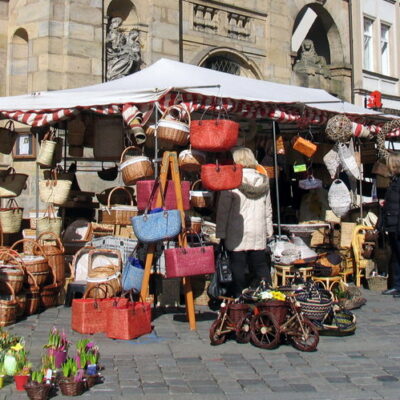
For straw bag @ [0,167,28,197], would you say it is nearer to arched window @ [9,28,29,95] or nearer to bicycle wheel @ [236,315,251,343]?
bicycle wheel @ [236,315,251,343]

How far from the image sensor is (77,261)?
8875mm

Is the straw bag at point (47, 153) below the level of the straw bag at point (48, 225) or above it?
above

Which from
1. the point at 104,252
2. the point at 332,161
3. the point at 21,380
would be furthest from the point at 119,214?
the point at 21,380

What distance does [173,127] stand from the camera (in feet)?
26.4

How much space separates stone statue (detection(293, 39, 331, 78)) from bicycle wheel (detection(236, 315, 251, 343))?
14.7 metres

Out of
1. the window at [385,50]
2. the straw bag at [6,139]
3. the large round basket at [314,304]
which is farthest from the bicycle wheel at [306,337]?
the window at [385,50]

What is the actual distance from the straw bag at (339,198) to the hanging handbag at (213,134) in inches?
126

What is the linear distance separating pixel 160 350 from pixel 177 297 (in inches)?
79.1

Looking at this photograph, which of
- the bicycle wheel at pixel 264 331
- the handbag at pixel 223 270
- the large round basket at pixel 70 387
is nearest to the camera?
the large round basket at pixel 70 387

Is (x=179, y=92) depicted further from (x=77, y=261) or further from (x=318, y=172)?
(x=318, y=172)

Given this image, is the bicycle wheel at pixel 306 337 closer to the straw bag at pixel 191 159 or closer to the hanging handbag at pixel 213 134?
the hanging handbag at pixel 213 134

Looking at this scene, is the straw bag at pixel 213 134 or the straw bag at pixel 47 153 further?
the straw bag at pixel 47 153

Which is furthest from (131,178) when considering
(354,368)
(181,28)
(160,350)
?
(181,28)

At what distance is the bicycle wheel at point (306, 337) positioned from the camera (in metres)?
6.32
